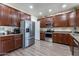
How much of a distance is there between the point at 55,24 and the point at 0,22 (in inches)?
180

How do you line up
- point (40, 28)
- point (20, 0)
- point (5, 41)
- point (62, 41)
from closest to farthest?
point (20, 0) < point (5, 41) < point (62, 41) < point (40, 28)

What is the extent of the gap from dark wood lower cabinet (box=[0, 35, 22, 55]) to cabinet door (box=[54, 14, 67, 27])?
10.9 ft

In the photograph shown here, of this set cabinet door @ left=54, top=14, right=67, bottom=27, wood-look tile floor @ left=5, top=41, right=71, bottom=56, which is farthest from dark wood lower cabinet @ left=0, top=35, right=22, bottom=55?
cabinet door @ left=54, top=14, right=67, bottom=27

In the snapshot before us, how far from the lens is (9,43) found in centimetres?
422

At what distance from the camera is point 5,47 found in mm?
3967

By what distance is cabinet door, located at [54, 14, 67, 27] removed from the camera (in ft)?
23.0

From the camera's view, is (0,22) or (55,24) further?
(55,24)

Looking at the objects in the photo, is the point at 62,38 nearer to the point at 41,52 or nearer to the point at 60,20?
the point at 60,20

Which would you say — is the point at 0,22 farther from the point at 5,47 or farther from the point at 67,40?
Result: the point at 67,40

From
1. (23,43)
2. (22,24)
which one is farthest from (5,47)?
(22,24)

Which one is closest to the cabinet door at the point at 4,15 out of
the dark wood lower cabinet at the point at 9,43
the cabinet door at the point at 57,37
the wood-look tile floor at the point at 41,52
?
the dark wood lower cabinet at the point at 9,43

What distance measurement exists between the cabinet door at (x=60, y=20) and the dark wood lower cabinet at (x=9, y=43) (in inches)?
131

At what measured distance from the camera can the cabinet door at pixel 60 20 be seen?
7.01 metres

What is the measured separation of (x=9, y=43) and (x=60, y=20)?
4301 millimetres
